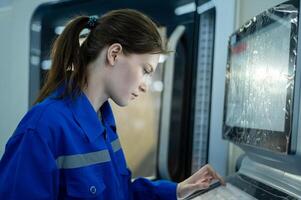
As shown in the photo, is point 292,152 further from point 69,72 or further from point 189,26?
point 189,26

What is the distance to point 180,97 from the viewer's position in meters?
2.67

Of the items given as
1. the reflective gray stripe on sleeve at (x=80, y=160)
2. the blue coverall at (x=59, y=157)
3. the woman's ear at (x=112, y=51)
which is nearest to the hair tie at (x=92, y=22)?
the woman's ear at (x=112, y=51)

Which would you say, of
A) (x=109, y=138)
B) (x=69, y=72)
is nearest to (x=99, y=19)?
(x=69, y=72)

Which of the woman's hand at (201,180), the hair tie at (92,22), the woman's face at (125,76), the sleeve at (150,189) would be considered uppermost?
the hair tie at (92,22)

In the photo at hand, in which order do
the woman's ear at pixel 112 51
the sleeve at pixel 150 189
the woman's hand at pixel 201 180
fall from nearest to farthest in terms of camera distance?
the woman's ear at pixel 112 51, the woman's hand at pixel 201 180, the sleeve at pixel 150 189

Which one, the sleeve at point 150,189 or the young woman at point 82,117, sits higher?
the young woman at point 82,117

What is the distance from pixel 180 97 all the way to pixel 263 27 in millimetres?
1411

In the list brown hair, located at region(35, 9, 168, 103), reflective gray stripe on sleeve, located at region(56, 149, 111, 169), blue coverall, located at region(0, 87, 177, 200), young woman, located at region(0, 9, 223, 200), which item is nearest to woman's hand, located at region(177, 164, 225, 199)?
young woman, located at region(0, 9, 223, 200)

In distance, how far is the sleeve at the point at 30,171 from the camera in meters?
1.07

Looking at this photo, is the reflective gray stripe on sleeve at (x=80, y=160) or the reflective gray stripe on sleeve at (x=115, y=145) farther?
the reflective gray stripe on sleeve at (x=115, y=145)

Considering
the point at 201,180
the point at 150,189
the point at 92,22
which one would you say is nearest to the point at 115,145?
the point at 150,189

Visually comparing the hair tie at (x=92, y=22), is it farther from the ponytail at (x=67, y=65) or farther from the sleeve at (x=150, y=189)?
the sleeve at (x=150, y=189)

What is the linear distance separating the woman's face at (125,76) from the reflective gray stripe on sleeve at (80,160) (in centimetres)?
21

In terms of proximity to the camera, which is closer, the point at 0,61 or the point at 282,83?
the point at 282,83
